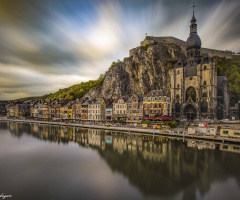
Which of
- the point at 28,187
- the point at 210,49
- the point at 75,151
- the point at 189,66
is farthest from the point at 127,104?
the point at 210,49

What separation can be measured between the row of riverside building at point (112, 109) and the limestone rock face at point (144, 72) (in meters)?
15.6

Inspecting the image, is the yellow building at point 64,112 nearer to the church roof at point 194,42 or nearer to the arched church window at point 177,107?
the arched church window at point 177,107

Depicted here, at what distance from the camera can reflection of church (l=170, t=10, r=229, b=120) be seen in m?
48.6

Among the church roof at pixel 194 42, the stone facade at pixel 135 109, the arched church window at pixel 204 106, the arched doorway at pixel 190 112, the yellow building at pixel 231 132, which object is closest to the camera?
the yellow building at pixel 231 132

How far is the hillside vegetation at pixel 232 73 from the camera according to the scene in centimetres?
5925

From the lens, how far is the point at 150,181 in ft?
53.4

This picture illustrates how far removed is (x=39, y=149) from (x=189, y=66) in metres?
49.8

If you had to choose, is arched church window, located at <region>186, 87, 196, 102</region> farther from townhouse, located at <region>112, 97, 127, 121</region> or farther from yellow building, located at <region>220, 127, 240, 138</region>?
yellow building, located at <region>220, 127, 240, 138</region>

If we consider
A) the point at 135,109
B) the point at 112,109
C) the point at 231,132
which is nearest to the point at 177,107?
the point at 135,109

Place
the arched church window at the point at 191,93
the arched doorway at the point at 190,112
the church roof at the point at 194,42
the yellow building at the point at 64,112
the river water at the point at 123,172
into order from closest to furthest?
the river water at the point at 123,172
the arched doorway at the point at 190,112
the arched church window at the point at 191,93
the church roof at the point at 194,42
the yellow building at the point at 64,112

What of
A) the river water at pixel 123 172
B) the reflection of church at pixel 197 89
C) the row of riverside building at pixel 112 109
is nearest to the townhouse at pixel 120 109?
the row of riverside building at pixel 112 109

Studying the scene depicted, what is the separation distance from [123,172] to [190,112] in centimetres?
3919

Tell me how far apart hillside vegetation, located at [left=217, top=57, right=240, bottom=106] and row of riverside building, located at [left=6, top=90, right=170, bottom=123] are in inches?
1110

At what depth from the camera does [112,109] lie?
57.0 metres
